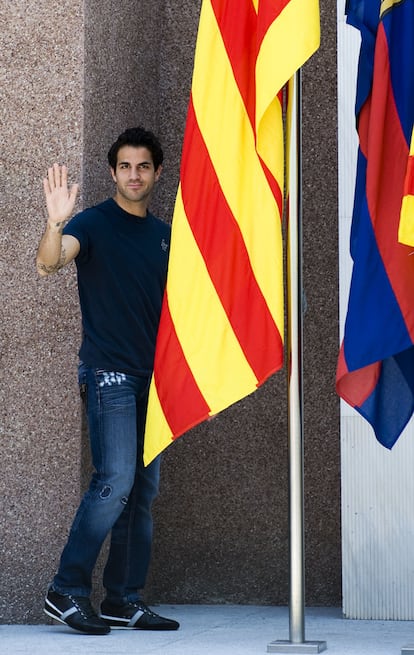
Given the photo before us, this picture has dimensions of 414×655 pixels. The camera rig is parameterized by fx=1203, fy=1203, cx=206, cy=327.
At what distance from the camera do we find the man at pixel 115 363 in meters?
5.04

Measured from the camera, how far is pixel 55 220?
489 cm

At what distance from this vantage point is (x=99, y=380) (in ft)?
17.0

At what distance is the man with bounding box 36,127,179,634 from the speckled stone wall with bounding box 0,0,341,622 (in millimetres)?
325

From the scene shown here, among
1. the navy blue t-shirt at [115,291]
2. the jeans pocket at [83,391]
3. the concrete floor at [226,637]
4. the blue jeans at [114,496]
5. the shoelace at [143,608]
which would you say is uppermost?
the navy blue t-shirt at [115,291]

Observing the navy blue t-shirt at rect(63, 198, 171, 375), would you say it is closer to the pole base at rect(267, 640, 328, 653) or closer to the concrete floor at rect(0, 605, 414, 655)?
the concrete floor at rect(0, 605, 414, 655)

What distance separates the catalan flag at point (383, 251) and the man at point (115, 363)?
1.13 meters

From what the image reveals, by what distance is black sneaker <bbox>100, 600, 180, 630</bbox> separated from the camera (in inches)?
205

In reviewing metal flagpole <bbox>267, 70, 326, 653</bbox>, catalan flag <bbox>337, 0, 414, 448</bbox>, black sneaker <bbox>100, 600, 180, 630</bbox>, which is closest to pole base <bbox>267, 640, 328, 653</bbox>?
metal flagpole <bbox>267, 70, 326, 653</bbox>

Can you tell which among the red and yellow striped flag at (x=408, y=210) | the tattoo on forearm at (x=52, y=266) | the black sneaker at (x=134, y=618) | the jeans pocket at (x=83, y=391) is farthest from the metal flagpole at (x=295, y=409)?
the jeans pocket at (x=83, y=391)

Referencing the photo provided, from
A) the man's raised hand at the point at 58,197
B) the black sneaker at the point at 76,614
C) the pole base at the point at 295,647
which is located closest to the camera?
the pole base at the point at 295,647

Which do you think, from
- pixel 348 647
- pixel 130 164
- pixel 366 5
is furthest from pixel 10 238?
pixel 348 647

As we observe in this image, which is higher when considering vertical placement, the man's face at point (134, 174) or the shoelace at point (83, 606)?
the man's face at point (134, 174)

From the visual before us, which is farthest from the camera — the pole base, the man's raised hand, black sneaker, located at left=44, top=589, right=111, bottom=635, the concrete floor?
black sneaker, located at left=44, top=589, right=111, bottom=635

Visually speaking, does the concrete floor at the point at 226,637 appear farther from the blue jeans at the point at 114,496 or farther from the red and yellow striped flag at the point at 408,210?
the red and yellow striped flag at the point at 408,210
